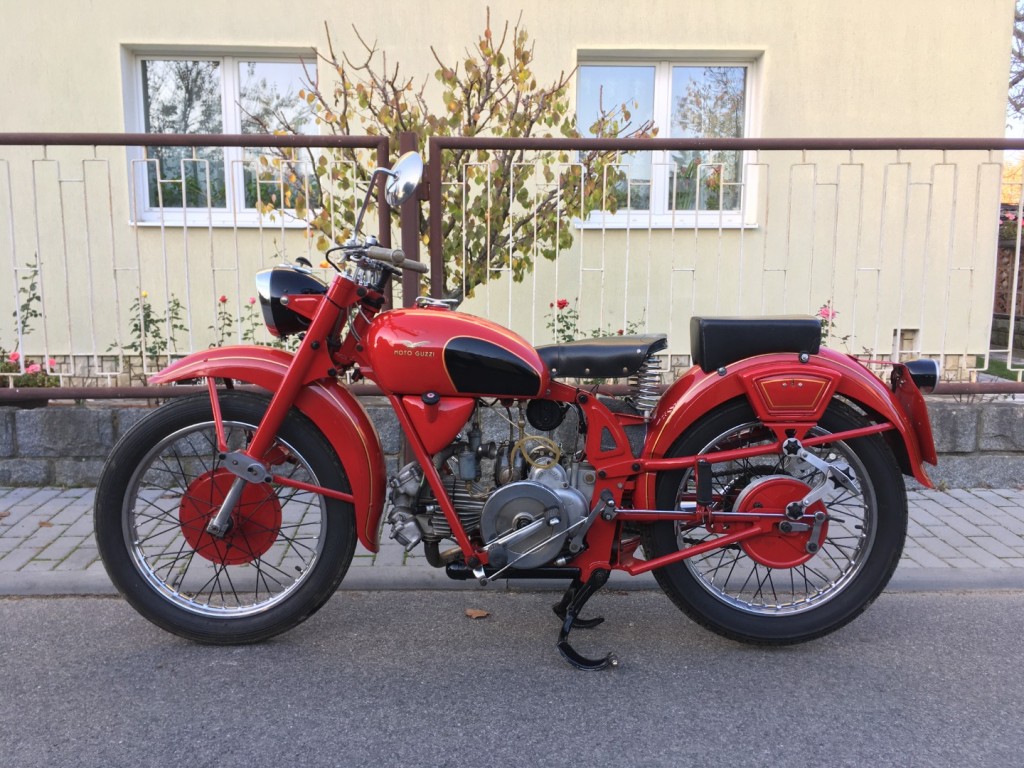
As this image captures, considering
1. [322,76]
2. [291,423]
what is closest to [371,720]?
[291,423]

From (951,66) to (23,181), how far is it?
7511 mm

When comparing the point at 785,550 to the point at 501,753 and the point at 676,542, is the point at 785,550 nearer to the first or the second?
the point at 676,542

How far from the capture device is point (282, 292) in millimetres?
2715

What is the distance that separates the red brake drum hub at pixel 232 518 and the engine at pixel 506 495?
1.55 feet

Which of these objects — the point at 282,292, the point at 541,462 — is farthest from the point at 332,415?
the point at 541,462

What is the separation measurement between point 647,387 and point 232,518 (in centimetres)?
155

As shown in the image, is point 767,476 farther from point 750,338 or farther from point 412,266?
point 412,266

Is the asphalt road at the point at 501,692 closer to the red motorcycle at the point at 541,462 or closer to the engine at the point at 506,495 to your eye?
the red motorcycle at the point at 541,462

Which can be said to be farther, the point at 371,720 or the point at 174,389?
the point at 174,389

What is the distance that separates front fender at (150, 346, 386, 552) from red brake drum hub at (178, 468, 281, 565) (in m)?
0.33

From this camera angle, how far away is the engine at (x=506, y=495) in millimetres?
2660

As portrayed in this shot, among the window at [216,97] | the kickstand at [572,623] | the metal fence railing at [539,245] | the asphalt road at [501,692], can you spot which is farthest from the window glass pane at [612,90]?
the kickstand at [572,623]

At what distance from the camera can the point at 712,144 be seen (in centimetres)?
415

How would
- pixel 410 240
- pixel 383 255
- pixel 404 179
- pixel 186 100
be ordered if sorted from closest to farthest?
pixel 404 179, pixel 383 255, pixel 410 240, pixel 186 100
